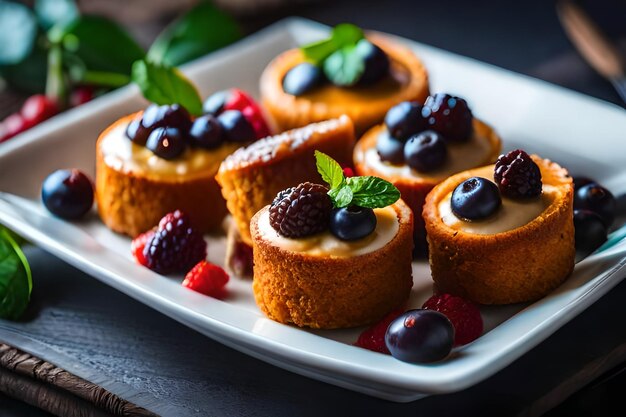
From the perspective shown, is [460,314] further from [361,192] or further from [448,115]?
[448,115]

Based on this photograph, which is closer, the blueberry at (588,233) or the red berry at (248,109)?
the blueberry at (588,233)

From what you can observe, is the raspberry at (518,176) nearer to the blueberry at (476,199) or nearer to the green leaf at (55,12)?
the blueberry at (476,199)

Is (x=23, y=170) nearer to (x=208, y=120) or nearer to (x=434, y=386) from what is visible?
(x=208, y=120)

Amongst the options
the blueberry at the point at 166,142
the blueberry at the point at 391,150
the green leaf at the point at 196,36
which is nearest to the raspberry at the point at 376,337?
the blueberry at the point at 391,150

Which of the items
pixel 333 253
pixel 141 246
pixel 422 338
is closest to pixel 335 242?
pixel 333 253

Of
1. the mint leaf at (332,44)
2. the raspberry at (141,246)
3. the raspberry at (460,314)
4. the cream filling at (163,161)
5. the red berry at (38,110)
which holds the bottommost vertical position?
the red berry at (38,110)
